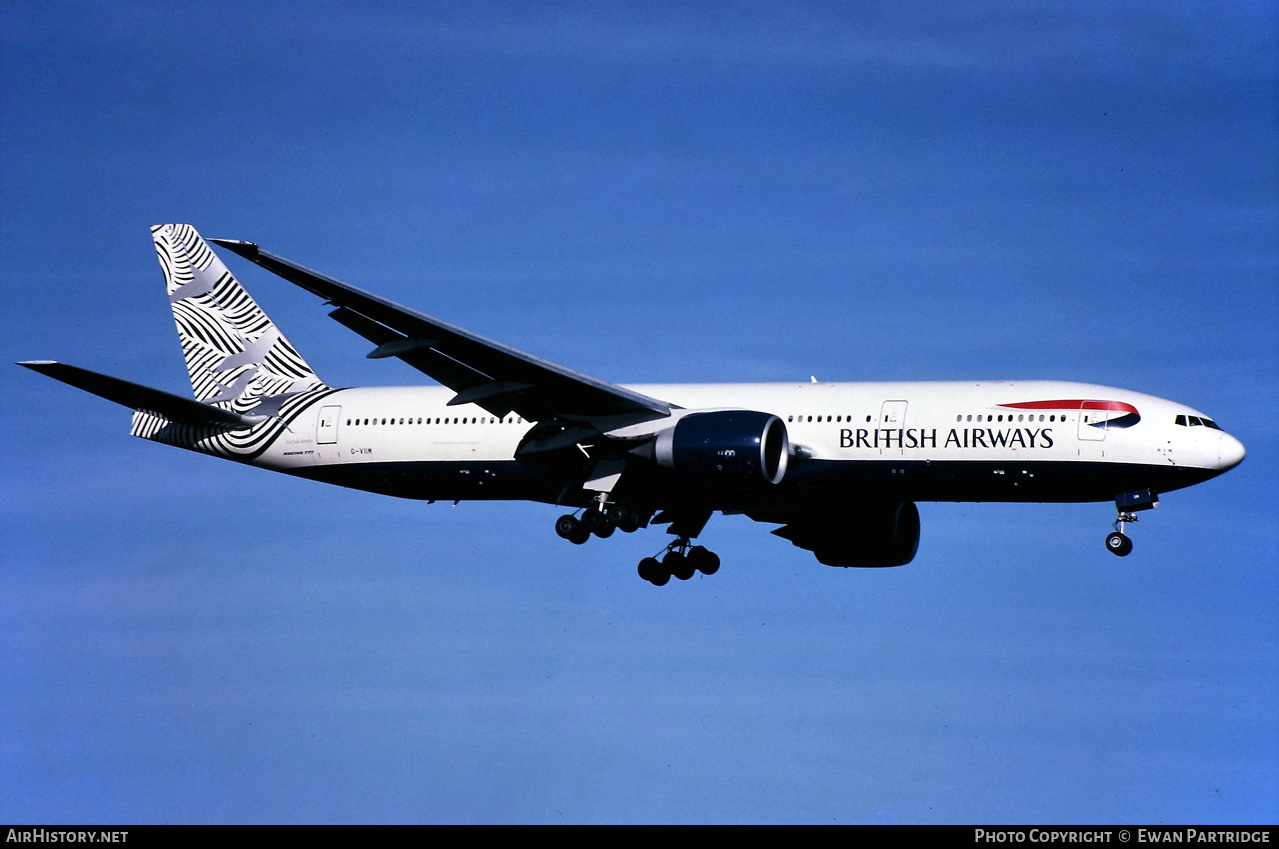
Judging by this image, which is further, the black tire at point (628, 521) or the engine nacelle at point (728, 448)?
the black tire at point (628, 521)

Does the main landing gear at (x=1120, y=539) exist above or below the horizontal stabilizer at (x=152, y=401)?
below

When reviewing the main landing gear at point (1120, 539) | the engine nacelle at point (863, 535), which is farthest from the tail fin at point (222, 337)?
the main landing gear at point (1120, 539)

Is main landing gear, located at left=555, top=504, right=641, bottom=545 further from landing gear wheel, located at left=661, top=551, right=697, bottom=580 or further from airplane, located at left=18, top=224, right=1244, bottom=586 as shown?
landing gear wheel, located at left=661, top=551, right=697, bottom=580

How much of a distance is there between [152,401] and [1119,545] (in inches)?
1017

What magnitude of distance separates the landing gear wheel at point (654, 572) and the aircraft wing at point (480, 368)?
6699mm

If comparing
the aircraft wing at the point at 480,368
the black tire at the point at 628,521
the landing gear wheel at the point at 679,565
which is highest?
the aircraft wing at the point at 480,368

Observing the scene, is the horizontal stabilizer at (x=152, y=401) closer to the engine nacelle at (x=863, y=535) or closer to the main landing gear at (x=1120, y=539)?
the engine nacelle at (x=863, y=535)

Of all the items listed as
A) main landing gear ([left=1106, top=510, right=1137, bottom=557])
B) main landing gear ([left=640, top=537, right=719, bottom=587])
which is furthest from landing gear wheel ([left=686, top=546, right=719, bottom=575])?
main landing gear ([left=1106, top=510, right=1137, bottom=557])

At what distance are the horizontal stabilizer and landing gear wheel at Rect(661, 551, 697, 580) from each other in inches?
486

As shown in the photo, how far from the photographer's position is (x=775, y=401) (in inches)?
1608

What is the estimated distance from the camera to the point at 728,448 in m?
38.0

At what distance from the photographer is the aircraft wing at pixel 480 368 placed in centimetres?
3650

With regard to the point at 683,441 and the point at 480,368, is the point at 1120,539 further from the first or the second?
the point at 480,368
